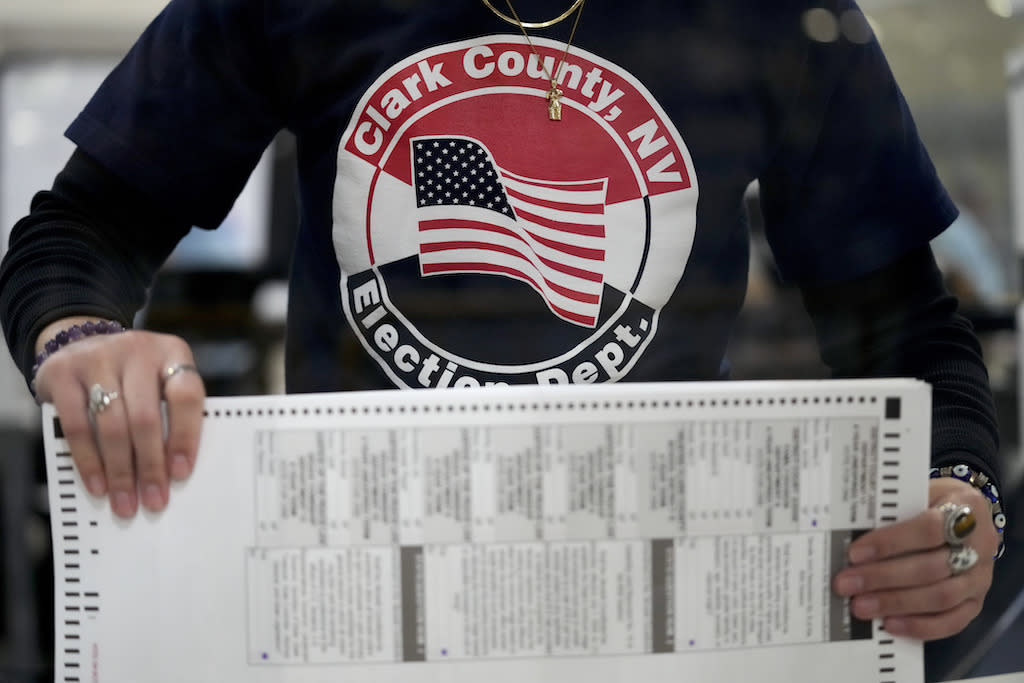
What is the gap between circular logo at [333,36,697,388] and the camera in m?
0.67

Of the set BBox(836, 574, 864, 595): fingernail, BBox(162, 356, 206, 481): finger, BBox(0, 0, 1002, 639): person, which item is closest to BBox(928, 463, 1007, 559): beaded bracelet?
BBox(0, 0, 1002, 639): person

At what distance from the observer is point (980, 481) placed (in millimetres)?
712

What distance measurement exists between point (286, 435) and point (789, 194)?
46cm

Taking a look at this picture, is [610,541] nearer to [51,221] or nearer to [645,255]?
[645,255]

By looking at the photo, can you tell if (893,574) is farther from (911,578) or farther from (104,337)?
(104,337)

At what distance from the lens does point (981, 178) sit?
0.83 m

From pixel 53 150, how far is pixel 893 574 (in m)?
0.80

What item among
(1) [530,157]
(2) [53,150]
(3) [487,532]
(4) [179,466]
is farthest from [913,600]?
(2) [53,150]

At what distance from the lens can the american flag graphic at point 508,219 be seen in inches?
26.4

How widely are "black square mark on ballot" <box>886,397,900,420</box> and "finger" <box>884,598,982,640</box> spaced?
0.52 ft

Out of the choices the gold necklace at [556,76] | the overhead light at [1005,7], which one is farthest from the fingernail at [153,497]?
the overhead light at [1005,7]

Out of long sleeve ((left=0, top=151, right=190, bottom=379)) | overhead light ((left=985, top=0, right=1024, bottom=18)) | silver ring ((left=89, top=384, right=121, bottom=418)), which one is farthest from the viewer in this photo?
overhead light ((left=985, top=0, right=1024, bottom=18))

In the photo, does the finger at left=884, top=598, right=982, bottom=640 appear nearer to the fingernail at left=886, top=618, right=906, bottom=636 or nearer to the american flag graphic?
the fingernail at left=886, top=618, right=906, bottom=636

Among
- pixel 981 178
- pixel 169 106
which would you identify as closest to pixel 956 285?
pixel 981 178
